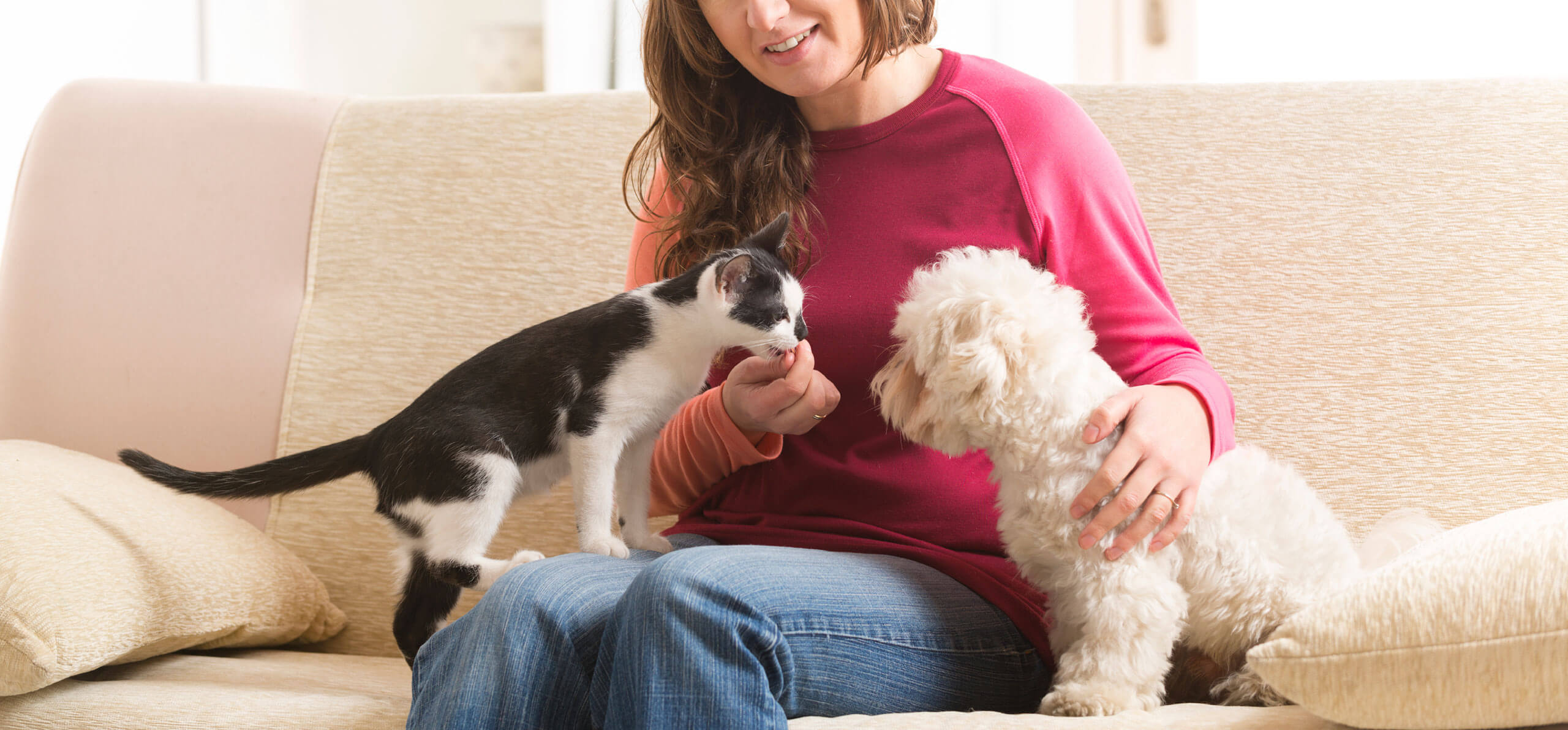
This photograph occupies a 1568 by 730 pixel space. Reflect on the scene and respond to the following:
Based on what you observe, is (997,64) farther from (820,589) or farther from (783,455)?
(820,589)

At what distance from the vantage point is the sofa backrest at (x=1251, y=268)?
60.8 inches

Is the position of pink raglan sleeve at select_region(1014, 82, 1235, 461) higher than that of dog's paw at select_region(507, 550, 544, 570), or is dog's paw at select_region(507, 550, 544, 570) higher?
pink raglan sleeve at select_region(1014, 82, 1235, 461)

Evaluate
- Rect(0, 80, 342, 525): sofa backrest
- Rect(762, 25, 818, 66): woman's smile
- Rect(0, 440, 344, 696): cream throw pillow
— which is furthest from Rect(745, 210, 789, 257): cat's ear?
Rect(0, 80, 342, 525): sofa backrest

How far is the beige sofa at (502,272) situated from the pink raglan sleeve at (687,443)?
266 mm

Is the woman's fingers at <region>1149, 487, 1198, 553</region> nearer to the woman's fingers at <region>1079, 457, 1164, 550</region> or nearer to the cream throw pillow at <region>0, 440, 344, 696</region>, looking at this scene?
the woman's fingers at <region>1079, 457, 1164, 550</region>

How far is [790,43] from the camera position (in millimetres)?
1313

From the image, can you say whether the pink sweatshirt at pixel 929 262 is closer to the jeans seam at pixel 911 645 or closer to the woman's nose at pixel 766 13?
the jeans seam at pixel 911 645

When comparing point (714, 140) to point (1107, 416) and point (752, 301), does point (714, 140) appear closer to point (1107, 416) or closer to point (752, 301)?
point (752, 301)

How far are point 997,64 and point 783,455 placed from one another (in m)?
0.64

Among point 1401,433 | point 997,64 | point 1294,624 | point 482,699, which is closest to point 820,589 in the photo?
point 482,699

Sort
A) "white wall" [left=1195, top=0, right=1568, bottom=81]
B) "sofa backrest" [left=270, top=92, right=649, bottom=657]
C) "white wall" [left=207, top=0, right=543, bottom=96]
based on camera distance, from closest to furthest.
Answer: "sofa backrest" [left=270, top=92, right=649, bottom=657], "white wall" [left=1195, top=0, right=1568, bottom=81], "white wall" [left=207, top=0, right=543, bottom=96]

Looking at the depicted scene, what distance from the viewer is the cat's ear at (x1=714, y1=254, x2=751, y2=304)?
46.6 inches

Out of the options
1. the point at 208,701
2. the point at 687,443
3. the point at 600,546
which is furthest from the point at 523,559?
the point at 208,701

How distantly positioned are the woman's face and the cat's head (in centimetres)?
26
